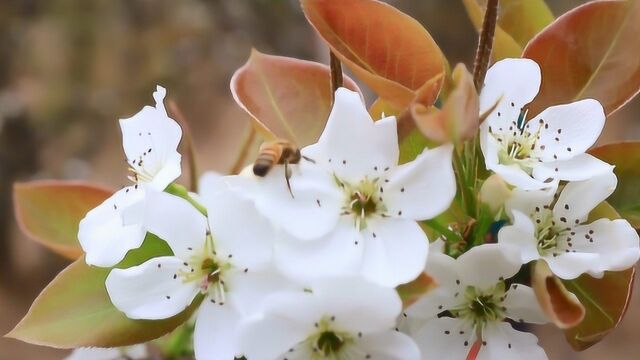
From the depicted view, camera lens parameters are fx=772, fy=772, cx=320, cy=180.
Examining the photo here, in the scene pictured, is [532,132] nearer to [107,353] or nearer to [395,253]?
[395,253]

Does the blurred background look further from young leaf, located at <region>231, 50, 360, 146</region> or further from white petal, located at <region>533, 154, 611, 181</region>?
white petal, located at <region>533, 154, 611, 181</region>

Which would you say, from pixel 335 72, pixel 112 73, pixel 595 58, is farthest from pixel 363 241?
pixel 112 73

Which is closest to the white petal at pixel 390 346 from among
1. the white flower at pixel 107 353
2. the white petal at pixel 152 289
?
the white petal at pixel 152 289

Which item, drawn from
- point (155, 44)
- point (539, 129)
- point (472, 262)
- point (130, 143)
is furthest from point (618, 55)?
point (155, 44)

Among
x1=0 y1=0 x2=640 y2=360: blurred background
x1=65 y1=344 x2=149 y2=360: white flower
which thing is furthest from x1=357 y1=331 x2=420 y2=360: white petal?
x1=0 y1=0 x2=640 y2=360: blurred background

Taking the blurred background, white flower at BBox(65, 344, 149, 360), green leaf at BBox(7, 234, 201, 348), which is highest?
green leaf at BBox(7, 234, 201, 348)

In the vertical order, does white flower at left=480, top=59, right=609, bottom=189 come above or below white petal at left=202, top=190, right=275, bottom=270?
above

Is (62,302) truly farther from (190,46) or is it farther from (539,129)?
(190,46)

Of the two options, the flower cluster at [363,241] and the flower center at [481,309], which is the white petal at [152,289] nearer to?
the flower cluster at [363,241]
